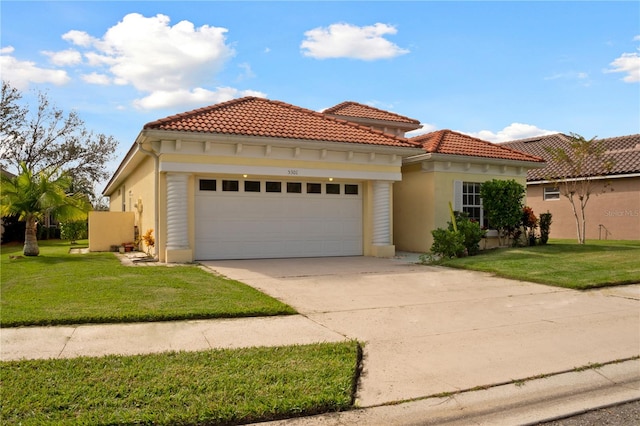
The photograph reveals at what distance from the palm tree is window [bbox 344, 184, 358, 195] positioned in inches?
339

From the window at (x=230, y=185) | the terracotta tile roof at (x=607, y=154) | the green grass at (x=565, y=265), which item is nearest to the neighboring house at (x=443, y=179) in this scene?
the green grass at (x=565, y=265)

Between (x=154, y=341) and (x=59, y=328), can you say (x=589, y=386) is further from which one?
(x=59, y=328)

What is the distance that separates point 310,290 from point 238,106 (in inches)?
325

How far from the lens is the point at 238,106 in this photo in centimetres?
1573

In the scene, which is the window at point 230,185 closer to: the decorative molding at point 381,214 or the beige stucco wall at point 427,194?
the decorative molding at point 381,214

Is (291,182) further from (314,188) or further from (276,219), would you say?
(276,219)

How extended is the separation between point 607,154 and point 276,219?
1698 centimetres

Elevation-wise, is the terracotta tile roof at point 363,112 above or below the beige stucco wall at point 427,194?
above

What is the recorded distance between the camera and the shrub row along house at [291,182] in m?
13.4

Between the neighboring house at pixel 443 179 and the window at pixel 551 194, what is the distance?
6.39 m

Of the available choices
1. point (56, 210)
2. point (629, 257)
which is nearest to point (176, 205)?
point (56, 210)

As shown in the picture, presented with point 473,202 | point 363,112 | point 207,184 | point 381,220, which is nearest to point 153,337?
point 207,184

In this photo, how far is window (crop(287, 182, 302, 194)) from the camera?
49.7 ft

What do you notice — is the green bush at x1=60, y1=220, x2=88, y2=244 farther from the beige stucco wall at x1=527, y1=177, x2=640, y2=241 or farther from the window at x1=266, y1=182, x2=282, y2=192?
the beige stucco wall at x1=527, y1=177, x2=640, y2=241
